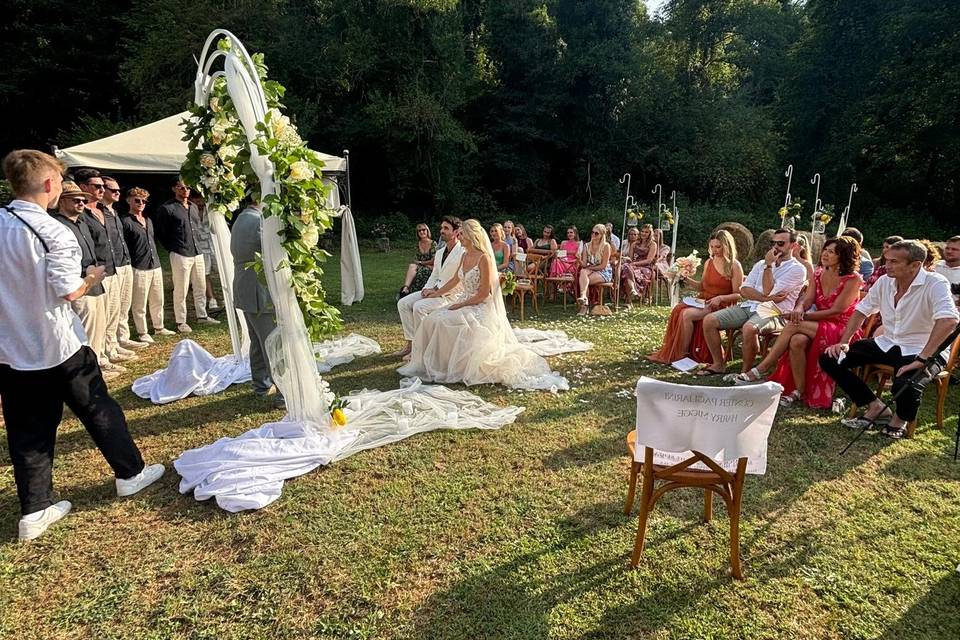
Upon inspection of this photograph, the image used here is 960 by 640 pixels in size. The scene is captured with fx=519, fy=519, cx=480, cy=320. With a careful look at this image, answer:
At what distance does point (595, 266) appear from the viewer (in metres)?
9.59

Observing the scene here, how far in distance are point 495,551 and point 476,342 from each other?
9.84ft

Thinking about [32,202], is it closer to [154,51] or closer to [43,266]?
[43,266]

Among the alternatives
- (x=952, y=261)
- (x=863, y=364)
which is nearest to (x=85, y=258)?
(x=863, y=364)

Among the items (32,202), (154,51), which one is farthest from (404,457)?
(154,51)

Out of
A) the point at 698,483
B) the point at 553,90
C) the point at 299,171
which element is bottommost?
the point at 698,483

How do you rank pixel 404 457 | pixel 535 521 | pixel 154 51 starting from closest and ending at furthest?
1. pixel 535 521
2. pixel 404 457
3. pixel 154 51

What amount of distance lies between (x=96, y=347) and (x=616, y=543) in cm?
609

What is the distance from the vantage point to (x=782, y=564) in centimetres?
296

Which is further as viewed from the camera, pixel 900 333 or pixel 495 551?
pixel 900 333

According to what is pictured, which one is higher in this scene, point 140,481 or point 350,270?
point 350,270

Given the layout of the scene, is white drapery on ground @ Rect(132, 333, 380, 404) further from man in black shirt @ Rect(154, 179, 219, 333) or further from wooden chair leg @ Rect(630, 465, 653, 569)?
wooden chair leg @ Rect(630, 465, 653, 569)

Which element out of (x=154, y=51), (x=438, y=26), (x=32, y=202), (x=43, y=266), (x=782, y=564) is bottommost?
(x=782, y=564)

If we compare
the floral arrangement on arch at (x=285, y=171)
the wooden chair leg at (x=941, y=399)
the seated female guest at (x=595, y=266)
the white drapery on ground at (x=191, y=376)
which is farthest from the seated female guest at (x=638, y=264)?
the floral arrangement on arch at (x=285, y=171)

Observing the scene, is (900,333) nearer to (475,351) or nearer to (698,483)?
(698,483)
